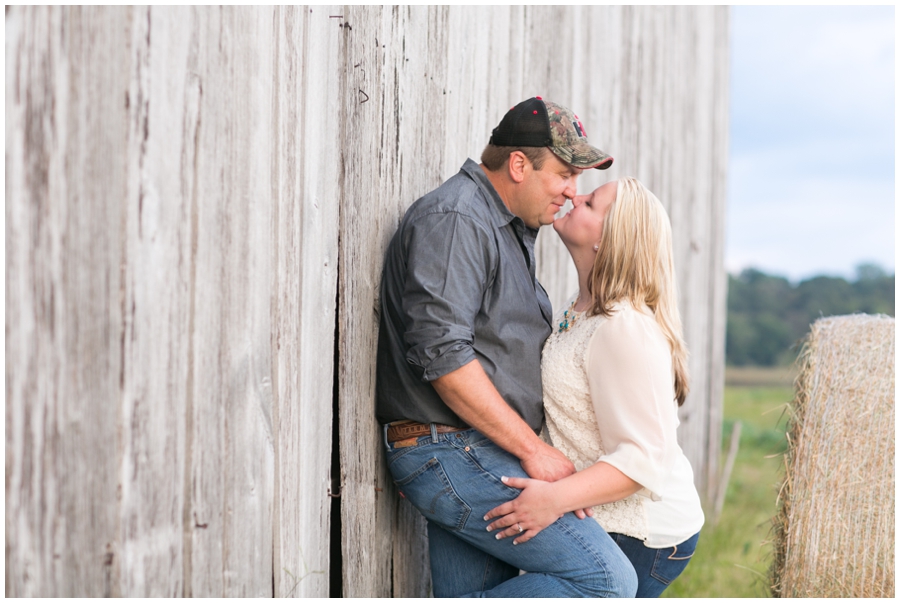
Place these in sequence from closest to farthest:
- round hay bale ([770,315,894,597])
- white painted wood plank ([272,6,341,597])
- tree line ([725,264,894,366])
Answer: white painted wood plank ([272,6,341,597]), round hay bale ([770,315,894,597]), tree line ([725,264,894,366])

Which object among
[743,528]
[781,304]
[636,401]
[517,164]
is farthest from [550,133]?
[781,304]

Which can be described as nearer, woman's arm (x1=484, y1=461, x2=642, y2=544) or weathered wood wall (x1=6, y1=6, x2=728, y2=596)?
weathered wood wall (x1=6, y1=6, x2=728, y2=596)

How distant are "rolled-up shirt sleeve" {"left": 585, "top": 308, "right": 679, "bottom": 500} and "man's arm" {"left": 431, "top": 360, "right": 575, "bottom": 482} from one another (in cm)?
18

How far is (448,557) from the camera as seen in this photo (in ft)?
9.08

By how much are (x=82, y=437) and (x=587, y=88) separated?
3.57 metres

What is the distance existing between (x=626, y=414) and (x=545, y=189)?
85cm

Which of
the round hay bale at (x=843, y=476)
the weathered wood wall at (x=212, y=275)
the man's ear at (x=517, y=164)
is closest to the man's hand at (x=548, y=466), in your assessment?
the weathered wood wall at (x=212, y=275)

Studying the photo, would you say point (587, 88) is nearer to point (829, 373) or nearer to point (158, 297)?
point (829, 373)

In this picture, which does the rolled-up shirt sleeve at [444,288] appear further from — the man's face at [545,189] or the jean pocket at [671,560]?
the jean pocket at [671,560]

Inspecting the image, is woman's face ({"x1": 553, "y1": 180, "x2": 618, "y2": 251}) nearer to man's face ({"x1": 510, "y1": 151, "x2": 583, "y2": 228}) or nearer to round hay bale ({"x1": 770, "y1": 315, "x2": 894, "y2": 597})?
man's face ({"x1": 510, "y1": 151, "x2": 583, "y2": 228})

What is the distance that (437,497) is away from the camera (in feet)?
8.33

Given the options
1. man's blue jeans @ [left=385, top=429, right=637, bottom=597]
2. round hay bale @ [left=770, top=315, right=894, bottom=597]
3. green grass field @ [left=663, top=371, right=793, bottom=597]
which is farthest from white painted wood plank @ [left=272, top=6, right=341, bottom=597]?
round hay bale @ [left=770, top=315, right=894, bottom=597]

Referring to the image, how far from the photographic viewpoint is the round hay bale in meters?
3.72

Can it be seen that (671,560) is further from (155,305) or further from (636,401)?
(155,305)
